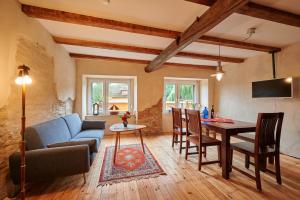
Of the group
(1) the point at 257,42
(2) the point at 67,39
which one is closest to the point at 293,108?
(1) the point at 257,42

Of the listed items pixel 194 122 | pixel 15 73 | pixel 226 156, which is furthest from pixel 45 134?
pixel 226 156

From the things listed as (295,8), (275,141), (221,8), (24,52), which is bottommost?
(275,141)

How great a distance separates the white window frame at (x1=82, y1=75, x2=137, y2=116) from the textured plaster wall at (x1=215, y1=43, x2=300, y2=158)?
9.90ft

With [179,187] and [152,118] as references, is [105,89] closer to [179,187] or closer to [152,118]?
[152,118]

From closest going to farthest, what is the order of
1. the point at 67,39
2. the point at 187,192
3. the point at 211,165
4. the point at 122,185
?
the point at 187,192, the point at 122,185, the point at 211,165, the point at 67,39

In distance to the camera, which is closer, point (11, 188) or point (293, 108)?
point (11, 188)

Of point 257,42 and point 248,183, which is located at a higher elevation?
point 257,42

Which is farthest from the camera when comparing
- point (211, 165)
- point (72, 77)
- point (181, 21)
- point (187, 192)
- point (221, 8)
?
point (72, 77)

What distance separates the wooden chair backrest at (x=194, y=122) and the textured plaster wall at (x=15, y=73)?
8.31 ft

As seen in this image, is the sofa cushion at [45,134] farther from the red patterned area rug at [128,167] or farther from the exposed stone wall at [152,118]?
the exposed stone wall at [152,118]

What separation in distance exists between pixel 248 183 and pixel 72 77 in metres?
4.46

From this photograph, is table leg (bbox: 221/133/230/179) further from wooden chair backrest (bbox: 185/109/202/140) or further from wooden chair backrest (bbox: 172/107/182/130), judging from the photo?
wooden chair backrest (bbox: 172/107/182/130)

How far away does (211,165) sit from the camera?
8.64ft

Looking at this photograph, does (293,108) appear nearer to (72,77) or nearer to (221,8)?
(221,8)
